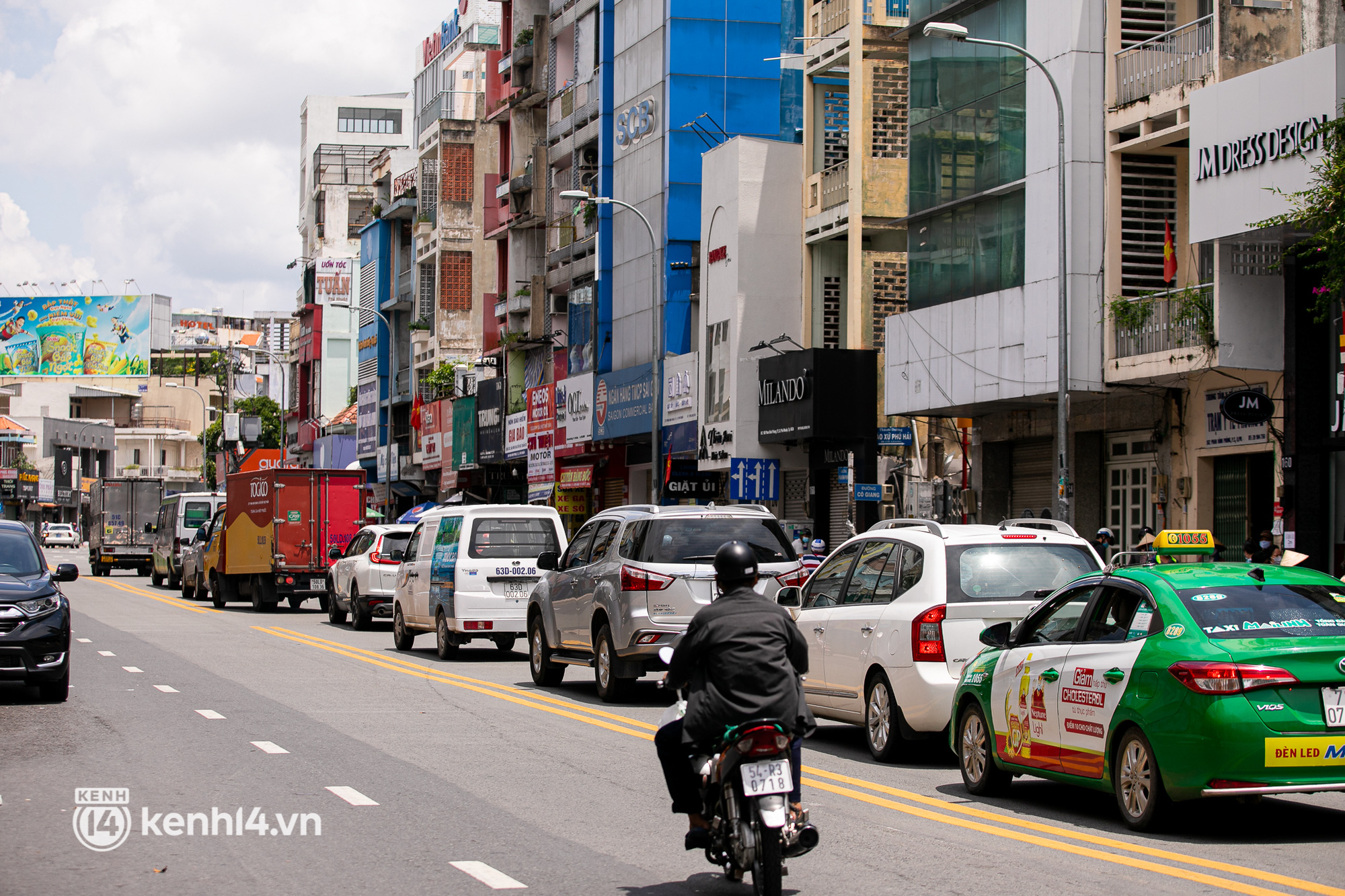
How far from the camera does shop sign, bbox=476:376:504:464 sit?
57625mm

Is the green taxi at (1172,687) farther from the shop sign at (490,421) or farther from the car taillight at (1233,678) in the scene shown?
the shop sign at (490,421)

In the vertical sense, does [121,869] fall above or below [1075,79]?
below

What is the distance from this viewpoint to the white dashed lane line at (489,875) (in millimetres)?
7641

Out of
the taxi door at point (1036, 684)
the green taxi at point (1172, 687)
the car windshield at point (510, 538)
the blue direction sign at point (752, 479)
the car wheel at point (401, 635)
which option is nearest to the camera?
the green taxi at point (1172, 687)

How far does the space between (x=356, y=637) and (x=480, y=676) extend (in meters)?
7.65

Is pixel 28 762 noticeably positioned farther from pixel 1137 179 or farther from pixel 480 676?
pixel 1137 179

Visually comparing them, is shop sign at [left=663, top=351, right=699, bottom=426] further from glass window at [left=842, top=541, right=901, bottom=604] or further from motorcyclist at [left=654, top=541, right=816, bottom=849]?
motorcyclist at [left=654, top=541, right=816, bottom=849]

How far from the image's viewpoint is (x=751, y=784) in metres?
6.90

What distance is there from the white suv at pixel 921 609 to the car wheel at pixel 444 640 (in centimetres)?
1013

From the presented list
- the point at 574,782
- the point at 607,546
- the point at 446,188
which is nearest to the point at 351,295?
the point at 446,188

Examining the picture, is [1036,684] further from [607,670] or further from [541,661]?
[541,661]

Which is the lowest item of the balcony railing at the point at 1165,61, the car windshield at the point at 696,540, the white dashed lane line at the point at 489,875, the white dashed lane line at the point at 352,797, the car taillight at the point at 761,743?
the white dashed lane line at the point at 352,797

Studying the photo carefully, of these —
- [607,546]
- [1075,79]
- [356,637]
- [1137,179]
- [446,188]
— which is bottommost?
[356,637]

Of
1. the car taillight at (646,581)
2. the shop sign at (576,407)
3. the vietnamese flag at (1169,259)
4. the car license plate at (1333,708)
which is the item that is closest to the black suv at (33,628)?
the car taillight at (646,581)
